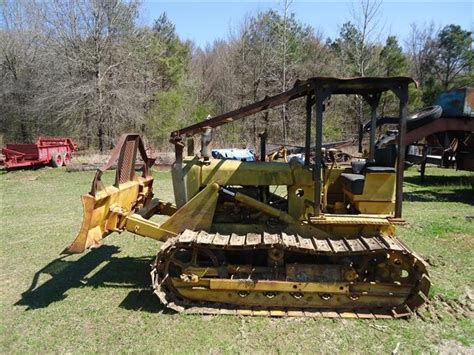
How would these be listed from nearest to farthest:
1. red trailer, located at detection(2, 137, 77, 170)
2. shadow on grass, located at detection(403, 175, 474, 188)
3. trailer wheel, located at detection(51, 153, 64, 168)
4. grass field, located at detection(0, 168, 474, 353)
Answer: grass field, located at detection(0, 168, 474, 353), shadow on grass, located at detection(403, 175, 474, 188), red trailer, located at detection(2, 137, 77, 170), trailer wheel, located at detection(51, 153, 64, 168)

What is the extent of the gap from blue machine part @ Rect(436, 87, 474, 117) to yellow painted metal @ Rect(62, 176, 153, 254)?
1077cm

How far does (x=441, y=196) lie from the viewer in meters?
12.7

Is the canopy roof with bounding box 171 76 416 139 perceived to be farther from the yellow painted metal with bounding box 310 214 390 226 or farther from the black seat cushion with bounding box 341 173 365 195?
the yellow painted metal with bounding box 310 214 390 226

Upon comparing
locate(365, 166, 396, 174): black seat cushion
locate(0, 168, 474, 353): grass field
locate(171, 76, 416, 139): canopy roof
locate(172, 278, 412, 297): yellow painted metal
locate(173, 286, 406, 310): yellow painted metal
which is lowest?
locate(0, 168, 474, 353): grass field

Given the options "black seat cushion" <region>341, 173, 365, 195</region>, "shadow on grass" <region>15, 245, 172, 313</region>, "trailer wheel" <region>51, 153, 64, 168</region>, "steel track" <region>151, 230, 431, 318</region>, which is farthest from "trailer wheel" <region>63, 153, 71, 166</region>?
"black seat cushion" <region>341, 173, 365, 195</region>

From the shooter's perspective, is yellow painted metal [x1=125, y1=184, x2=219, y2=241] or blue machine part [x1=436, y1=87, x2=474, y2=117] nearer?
yellow painted metal [x1=125, y1=184, x2=219, y2=241]

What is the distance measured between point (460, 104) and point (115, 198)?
11550 mm

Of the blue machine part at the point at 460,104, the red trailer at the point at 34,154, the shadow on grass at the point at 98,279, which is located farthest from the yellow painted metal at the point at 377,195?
the red trailer at the point at 34,154

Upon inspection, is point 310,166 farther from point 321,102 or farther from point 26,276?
point 26,276

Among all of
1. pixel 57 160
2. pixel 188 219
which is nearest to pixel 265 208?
pixel 188 219

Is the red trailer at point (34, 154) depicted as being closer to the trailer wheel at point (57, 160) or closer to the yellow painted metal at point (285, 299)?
the trailer wheel at point (57, 160)

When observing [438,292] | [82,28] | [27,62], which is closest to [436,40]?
[82,28]

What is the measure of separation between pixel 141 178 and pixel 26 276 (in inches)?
90.4

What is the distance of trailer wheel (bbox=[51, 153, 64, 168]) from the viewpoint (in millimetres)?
19797
